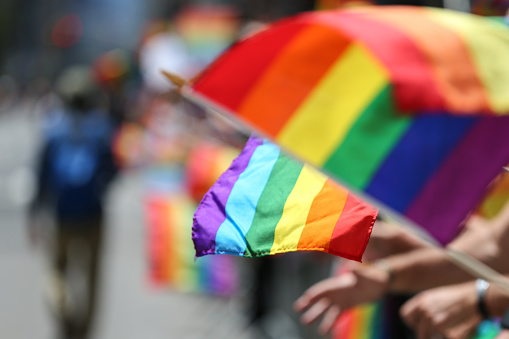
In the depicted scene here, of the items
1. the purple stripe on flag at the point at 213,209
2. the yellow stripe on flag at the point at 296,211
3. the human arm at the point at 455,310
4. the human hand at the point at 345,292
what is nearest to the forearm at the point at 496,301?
the human arm at the point at 455,310

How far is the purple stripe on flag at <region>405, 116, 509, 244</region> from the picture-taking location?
1.91 meters

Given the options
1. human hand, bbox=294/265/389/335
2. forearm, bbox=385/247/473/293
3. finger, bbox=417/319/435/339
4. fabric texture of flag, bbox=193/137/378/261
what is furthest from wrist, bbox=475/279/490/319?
fabric texture of flag, bbox=193/137/378/261

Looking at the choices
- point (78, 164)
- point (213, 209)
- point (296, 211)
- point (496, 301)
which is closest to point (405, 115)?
point (296, 211)

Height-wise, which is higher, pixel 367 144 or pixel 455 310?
pixel 367 144

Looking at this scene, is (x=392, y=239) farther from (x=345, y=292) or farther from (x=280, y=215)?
(x=280, y=215)

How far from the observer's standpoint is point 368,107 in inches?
75.5

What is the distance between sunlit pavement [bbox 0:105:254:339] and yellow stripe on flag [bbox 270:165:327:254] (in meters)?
4.45

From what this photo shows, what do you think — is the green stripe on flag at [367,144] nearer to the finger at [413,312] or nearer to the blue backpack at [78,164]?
the finger at [413,312]

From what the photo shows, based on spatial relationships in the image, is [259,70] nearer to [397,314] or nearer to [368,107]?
[368,107]

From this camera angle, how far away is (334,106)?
2.02m

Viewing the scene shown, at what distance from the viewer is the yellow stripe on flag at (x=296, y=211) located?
2.00 m

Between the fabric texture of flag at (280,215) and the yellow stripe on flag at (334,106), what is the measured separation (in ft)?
0.34

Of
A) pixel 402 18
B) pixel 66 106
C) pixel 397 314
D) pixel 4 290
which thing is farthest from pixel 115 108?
pixel 402 18

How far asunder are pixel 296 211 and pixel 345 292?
2.24ft
